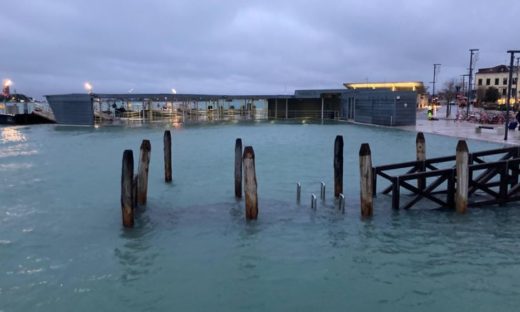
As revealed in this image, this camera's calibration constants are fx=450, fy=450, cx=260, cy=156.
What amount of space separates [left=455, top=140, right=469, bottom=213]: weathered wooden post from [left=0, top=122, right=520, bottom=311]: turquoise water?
55 cm

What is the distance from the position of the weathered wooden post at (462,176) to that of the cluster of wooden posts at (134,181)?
9.98 metres

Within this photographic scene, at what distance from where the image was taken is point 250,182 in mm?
13609

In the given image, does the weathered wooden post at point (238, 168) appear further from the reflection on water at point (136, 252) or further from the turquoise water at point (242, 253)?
the reflection on water at point (136, 252)

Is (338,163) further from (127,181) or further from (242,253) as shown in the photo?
(127,181)

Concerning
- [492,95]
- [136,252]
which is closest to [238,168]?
[136,252]

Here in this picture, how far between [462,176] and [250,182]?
6671 mm

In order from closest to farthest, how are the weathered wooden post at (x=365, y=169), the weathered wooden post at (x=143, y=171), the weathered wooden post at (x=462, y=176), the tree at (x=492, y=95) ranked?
the weathered wooden post at (x=365, y=169) → the weathered wooden post at (x=462, y=176) → the weathered wooden post at (x=143, y=171) → the tree at (x=492, y=95)

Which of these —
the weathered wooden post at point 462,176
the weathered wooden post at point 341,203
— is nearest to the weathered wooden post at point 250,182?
the weathered wooden post at point 341,203

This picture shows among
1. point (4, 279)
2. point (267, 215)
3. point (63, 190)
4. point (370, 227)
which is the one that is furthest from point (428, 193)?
point (63, 190)

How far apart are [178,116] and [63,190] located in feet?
187

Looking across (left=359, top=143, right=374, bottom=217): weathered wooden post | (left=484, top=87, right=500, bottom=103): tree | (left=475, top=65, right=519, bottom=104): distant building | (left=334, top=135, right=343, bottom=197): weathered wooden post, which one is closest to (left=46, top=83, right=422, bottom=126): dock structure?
(left=334, top=135, right=343, bottom=197): weathered wooden post

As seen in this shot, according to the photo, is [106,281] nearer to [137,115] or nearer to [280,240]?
[280,240]

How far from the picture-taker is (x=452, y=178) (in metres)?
15.0

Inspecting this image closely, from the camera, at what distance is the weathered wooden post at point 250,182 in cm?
1352
